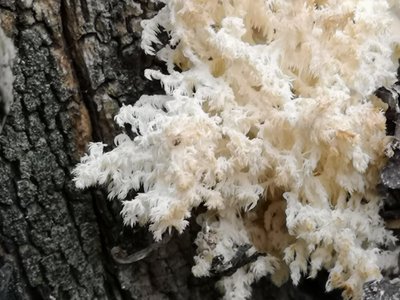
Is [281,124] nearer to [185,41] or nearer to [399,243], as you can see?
[185,41]

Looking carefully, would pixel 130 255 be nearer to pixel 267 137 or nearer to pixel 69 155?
pixel 69 155

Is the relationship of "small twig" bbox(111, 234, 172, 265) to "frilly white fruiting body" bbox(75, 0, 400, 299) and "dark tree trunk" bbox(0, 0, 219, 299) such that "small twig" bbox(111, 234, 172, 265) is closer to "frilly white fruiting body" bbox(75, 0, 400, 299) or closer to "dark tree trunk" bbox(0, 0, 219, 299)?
"dark tree trunk" bbox(0, 0, 219, 299)

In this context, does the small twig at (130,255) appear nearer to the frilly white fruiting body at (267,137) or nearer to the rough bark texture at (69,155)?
the rough bark texture at (69,155)

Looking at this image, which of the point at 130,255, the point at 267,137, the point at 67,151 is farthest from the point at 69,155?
the point at 267,137

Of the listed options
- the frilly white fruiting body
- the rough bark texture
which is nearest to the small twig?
the rough bark texture

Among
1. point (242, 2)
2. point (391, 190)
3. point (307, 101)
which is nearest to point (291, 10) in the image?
point (242, 2)

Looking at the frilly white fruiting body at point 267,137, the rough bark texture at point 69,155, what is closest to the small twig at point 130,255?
the rough bark texture at point 69,155
